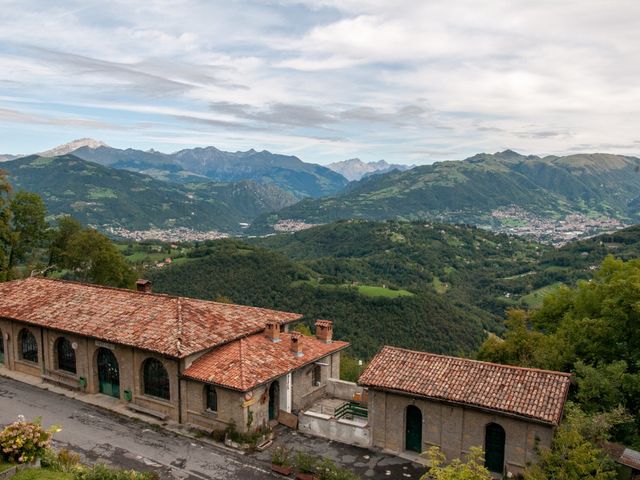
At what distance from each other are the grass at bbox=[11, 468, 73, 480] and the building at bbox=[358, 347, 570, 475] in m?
12.5

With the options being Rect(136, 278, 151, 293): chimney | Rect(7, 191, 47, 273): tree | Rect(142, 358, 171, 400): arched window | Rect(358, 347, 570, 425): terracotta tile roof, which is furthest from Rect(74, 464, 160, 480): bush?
Rect(7, 191, 47, 273): tree

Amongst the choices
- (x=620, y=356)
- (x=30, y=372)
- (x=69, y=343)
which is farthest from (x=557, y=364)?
(x=30, y=372)

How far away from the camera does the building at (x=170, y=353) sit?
25.5 m

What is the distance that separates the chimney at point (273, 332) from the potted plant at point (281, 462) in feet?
24.6

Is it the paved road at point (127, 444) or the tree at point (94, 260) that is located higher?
the tree at point (94, 260)

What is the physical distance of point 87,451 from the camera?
2314 cm

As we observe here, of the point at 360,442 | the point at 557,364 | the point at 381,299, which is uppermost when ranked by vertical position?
the point at 557,364

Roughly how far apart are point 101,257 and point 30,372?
61.8 feet

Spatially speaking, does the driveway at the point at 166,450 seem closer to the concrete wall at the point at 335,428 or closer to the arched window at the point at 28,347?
the concrete wall at the point at 335,428

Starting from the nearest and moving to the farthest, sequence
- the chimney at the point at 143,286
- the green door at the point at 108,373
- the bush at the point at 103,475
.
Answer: the bush at the point at 103,475 < the green door at the point at 108,373 < the chimney at the point at 143,286

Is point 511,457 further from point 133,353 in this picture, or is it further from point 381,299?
point 381,299

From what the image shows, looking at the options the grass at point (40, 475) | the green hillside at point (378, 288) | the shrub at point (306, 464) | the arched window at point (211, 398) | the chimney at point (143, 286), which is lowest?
the green hillside at point (378, 288)

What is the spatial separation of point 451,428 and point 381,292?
9777 centimetres

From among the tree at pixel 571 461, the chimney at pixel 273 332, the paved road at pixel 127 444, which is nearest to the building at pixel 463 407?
the tree at pixel 571 461
